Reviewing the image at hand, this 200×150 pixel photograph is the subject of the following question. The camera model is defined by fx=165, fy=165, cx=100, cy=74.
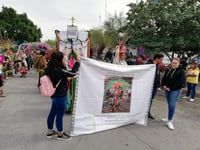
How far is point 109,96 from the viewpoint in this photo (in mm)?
3504

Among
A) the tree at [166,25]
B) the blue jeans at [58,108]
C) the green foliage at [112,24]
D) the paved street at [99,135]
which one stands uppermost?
the green foliage at [112,24]

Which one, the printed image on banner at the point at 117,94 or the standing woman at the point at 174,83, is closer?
the printed image on banner at the point at 117,94

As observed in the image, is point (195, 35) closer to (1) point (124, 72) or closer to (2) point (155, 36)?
(2) point (155, 36)

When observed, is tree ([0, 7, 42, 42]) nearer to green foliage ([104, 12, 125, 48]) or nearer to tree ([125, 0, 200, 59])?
green foliage ([104, 12, 125, 48])

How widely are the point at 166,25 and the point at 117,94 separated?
628cm

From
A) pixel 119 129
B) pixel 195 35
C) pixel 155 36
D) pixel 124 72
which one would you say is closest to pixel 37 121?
pixel 119 129

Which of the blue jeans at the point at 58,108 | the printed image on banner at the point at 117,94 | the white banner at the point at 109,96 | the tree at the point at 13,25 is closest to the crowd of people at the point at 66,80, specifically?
the blue jeans at the point at 58,108

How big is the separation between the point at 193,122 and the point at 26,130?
4.18 meters

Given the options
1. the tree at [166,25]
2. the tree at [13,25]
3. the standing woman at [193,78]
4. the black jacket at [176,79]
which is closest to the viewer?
the black jacket at [176,79]

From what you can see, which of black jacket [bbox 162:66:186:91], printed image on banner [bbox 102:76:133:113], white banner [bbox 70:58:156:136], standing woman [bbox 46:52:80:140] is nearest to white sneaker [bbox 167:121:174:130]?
white banner [bbox 70:58:156:136]

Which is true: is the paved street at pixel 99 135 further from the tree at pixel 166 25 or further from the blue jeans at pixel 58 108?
the tree at pixel 166 25

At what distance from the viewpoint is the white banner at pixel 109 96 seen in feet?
10.2

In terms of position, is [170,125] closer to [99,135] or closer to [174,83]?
[174,83]

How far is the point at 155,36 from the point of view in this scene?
29.0 ft
